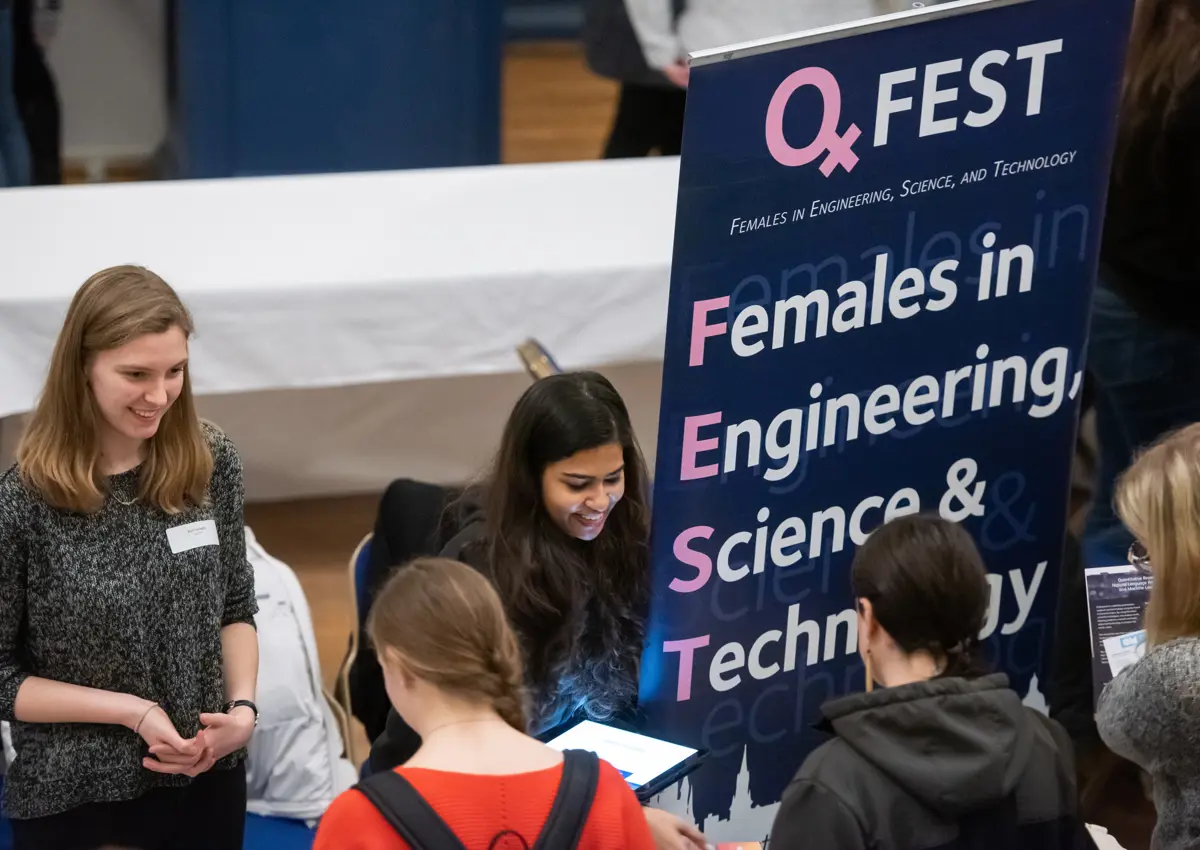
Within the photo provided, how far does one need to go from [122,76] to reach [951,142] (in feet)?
11.9

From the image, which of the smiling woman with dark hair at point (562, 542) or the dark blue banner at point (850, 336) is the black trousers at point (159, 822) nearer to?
the smiling woman with dark hair at point (562, 542)

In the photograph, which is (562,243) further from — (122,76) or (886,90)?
(122,76)

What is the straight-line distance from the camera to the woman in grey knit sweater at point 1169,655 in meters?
1.85

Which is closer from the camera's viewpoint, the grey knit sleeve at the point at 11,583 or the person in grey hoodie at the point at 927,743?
the person in grey hoodie at the point at 927,743

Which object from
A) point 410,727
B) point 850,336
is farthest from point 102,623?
point 850,336

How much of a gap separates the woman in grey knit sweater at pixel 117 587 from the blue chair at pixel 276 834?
723 mm

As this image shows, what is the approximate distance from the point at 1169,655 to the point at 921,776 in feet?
1.32

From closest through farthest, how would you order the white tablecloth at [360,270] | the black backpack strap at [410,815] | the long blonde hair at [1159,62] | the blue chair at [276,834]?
the black backpack strap at [410,815] < the blue chair at [276,834] < the long blonde hair at [1159,62] < the white tablecloth at [360,270]

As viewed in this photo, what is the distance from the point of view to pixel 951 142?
7.34 feet

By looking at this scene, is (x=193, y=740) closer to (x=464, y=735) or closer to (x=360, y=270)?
(x=464, y=735)

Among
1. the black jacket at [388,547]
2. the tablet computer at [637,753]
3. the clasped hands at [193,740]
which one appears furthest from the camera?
the black jacket at [388,547]

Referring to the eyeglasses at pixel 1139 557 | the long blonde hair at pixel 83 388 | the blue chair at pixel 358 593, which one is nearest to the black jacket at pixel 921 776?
the eyeglasses at pixel 1139 557

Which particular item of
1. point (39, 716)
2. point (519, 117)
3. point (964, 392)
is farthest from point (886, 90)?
point (519, 117)

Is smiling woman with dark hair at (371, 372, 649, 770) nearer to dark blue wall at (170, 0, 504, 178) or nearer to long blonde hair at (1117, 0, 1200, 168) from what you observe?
long blonde hair at (1117, 0, 1200, 168)
